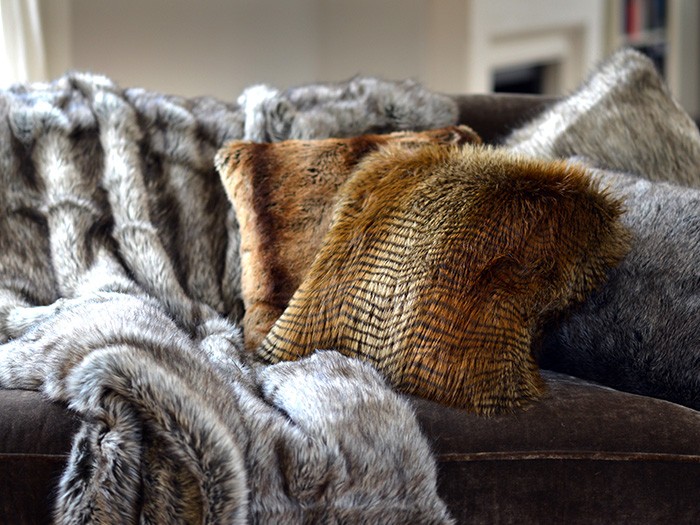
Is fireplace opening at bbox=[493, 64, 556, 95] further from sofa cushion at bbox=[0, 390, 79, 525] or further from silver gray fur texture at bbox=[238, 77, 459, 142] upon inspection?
sofa cushion at bbox=[0, 390, 79, 525]

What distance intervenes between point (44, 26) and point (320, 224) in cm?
141

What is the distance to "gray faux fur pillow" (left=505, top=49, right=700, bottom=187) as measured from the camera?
167cm

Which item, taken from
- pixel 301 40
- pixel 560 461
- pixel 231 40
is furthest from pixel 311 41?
pixel 560 461

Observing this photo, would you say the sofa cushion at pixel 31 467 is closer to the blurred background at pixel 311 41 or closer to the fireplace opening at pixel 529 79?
the blurred background at pixel 311 41

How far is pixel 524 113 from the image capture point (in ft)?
6.52

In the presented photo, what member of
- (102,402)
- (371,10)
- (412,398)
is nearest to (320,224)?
(412,398)

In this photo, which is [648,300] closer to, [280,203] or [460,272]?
[460,272]

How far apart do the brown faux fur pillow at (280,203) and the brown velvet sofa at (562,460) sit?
41cm

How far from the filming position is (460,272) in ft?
4.15

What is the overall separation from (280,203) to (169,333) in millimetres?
370

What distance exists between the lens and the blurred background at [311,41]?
A: 2.65 m

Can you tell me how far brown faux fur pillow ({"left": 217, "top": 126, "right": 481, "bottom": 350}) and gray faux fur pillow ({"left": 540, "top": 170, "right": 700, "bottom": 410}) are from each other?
0.44 meters

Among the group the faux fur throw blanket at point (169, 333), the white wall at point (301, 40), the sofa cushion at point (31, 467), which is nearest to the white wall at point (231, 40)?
the white wall at point (301, 40)

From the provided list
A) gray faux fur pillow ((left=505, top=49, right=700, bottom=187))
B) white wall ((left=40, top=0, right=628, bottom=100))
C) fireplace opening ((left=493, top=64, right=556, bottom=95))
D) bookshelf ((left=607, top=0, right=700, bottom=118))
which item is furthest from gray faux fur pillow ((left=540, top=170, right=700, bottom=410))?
bookshelf ((left=607, top=0, right=700, bottom=118))
